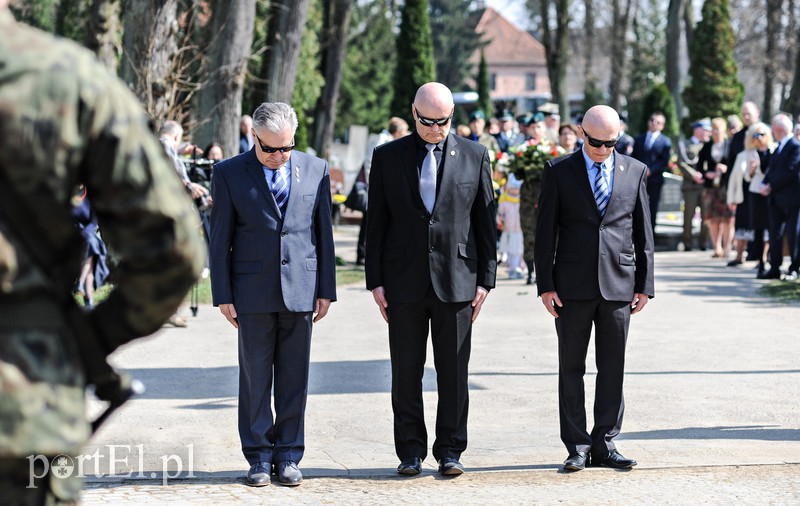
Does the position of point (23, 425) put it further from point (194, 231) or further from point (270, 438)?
point (270, 438)

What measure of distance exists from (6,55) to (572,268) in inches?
181

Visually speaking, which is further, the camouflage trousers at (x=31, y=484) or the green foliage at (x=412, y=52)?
the green foliage at (x=412, y=52)

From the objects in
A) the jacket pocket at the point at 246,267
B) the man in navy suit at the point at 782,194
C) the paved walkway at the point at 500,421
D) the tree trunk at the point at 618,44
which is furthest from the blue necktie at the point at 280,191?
the tree trunk at the point at 618,44

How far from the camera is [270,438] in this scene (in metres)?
6.76

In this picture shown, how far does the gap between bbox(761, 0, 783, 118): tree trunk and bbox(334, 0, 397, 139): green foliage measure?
1807 centimetres

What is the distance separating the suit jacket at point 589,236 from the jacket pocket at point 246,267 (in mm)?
1542

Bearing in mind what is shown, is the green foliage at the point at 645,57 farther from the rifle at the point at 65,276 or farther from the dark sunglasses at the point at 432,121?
the rifle at the point at 65,276

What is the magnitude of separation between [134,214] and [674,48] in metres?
42.4

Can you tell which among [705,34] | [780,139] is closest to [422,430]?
[780,139]

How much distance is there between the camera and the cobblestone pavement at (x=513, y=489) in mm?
6238

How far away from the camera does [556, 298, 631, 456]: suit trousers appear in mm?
6930

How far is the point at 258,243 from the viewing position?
669cm

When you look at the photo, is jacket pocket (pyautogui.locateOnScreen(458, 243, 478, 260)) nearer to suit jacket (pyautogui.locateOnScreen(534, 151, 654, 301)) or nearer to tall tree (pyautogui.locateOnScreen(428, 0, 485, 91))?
suit jacket (pyautogui.locateOnScreen(534, 151, 654, 301))

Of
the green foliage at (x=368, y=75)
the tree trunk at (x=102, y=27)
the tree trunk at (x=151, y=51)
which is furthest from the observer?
the green foliage at (x=368, y=75)
